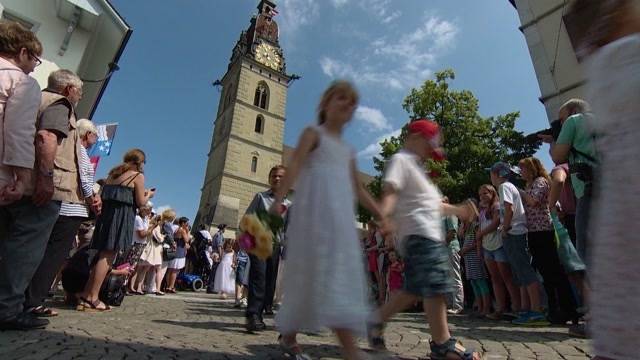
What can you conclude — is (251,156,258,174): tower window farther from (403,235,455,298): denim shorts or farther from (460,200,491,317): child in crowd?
(403,235,455,298): denim shorts

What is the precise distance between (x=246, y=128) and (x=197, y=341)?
4403 centimetres

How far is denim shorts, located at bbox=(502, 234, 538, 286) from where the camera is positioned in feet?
17.9

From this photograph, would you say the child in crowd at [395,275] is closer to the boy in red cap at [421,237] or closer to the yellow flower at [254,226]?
the boy in red cap at [421,237]

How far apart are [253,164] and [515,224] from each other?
135 ft

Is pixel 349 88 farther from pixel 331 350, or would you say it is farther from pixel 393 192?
pixel 331 350

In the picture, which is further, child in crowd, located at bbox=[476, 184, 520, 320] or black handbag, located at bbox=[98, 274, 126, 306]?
child in crowd, located at bbox=[476, 184, 520, 320]

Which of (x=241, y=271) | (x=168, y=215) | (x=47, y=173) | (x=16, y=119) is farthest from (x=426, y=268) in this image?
(x=168, y=215)

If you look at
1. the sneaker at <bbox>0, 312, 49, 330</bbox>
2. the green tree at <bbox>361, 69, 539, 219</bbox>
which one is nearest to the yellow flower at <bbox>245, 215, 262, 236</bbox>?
the sneaker at <bbox>0, 312, 49, 330</bbox>

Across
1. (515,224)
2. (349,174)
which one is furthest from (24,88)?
(515,224)

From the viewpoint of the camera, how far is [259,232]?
9.16ft

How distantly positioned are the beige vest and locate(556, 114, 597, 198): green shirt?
4.58 meters

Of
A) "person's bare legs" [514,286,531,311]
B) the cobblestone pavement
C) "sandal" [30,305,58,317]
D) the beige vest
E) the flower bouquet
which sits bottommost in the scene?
the cobblestone pavement

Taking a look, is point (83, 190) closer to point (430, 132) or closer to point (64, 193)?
point (64, 193)

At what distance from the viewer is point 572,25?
181 cm
